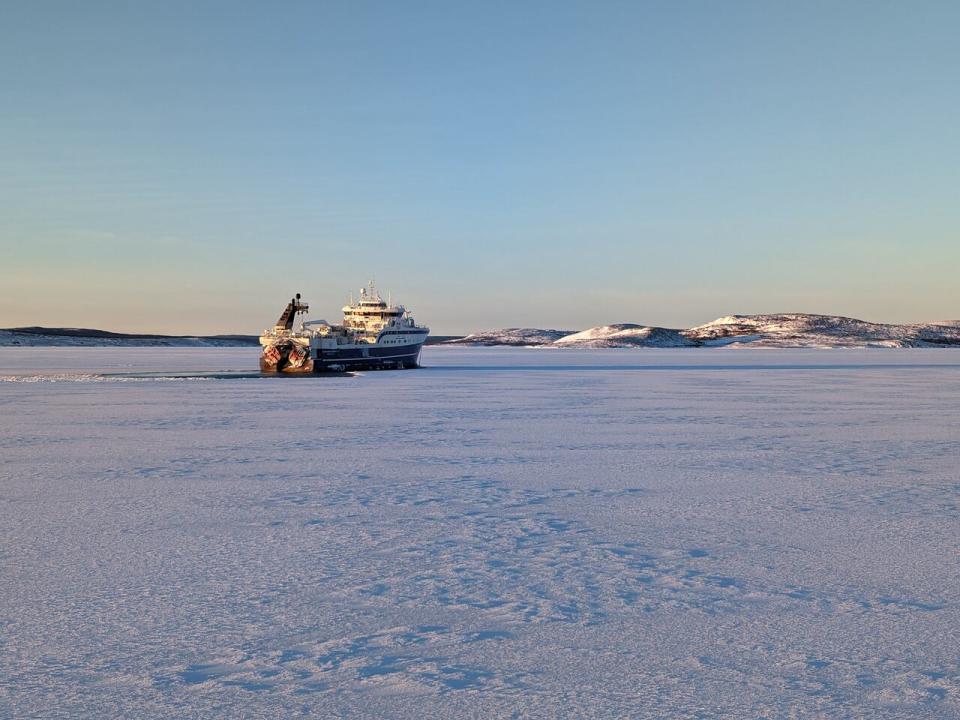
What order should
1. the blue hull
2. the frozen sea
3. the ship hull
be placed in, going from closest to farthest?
the frozen sea < the ship hull < the blue hull

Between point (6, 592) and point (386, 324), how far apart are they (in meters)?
69.5

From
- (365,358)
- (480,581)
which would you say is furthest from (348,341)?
(480,581)

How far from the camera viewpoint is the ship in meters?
65.8

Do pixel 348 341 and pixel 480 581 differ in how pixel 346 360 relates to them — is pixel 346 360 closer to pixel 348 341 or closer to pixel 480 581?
pixel 348 341

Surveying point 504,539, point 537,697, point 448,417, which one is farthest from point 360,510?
point 448,417

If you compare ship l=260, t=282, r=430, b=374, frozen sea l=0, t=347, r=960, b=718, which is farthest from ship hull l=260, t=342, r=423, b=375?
frozen sea l=0, t=347, r=960, b=718

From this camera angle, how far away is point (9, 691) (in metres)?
4.76

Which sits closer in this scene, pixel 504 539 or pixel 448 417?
pixel 504 539

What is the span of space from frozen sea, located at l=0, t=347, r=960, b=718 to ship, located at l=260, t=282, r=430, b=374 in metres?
49.5

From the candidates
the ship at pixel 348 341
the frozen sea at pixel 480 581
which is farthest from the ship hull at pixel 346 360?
the frozen sea at pixel 480 581

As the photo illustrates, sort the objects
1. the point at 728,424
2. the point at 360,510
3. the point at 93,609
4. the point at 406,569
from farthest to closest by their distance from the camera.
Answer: the point at 728,424 < the point at 360,510 < the point at 406,569 < the point at 93,609

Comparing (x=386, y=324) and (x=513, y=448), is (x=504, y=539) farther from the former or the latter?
(x=386, y=324)

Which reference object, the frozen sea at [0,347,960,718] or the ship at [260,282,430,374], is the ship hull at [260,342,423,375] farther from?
the frozen sea at [0,347,960,718]

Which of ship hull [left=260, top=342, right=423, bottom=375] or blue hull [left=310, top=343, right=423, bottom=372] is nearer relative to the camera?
ship hull [left=260, top=342, right=423, bottom=375]
